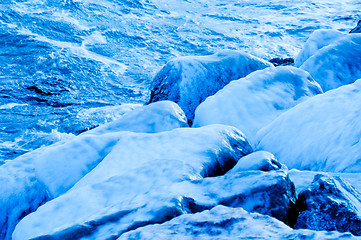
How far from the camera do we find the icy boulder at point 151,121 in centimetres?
413

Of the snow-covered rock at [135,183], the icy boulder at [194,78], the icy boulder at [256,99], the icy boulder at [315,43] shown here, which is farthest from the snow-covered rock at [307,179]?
the icy boulder at [315,43]

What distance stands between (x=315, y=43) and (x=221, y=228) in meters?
4.89

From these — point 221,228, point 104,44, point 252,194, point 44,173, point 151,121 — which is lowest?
point 104,44

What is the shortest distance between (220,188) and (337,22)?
943 cm

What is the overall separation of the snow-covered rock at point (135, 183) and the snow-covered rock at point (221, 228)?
0.22 metres

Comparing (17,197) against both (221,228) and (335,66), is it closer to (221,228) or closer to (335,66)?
(221,228)

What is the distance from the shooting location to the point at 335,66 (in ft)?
17.4

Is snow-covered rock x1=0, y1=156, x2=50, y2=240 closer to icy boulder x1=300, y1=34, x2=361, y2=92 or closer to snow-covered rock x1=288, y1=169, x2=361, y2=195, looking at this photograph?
snow-covered rock x1=288, y1=169, x2=361, y2=195

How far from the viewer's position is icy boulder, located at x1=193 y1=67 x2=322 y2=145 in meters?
4.30

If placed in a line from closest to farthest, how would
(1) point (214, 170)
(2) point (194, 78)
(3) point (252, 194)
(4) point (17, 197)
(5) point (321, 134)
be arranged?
(3) point (252, 194) < (1) point (214, 170) < (4) point (17, 197) < (5) point (321, 134) < (2) point (194, 78)

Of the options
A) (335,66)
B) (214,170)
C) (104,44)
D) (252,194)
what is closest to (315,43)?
(335,66)

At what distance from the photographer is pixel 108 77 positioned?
8.12m

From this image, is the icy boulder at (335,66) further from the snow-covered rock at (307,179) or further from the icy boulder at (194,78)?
the snow-covered rock at (307,179)

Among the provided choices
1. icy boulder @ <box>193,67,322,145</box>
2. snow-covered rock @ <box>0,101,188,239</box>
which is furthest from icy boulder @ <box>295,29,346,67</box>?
snow-covered rock @ <box>0,101,188,239</box>
